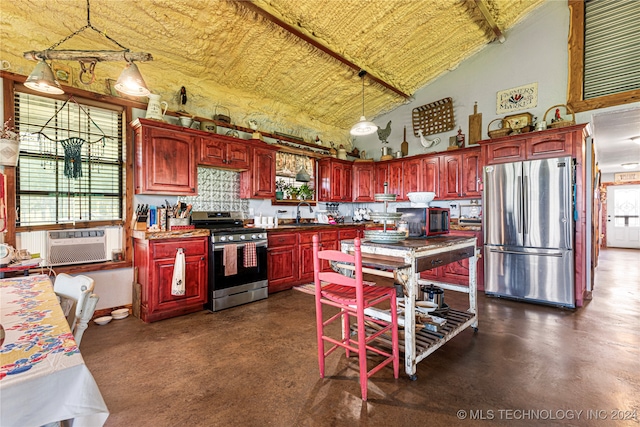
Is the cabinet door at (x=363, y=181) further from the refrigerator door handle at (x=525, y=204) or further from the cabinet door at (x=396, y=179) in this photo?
the refrigerator door handle at (x=525, y=204)

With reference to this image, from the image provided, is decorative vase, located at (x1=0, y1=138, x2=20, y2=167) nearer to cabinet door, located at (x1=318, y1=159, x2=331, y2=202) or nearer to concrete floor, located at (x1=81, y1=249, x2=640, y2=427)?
concrete floor, located at (x1=81, y1=249, x2=640, y2=427)

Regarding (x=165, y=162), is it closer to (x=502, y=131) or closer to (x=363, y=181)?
(x=363, y=181)

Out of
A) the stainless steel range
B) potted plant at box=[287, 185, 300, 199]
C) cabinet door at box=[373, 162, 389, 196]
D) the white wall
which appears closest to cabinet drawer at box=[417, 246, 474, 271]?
the stainless steel range

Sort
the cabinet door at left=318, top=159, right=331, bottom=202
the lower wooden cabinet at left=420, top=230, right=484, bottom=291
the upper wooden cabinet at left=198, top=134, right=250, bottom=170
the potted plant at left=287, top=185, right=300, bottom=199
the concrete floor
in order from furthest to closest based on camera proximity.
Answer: the cabinet door at left=318, top=159, right=331, bottom=202 < the potted plant at left=287, top=185, right=300, bottom=199 < the lower wooden cabinet at left=420, top=230, right=484, bottom=291 < the upper wooden cabinet at left=198, top=134, right=250, bottom=170 < the concrete floor

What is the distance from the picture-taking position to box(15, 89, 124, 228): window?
313cm

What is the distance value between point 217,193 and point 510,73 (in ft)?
17.3

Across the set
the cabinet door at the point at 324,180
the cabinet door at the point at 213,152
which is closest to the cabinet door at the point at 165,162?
the cabinet door at the point at 213,152

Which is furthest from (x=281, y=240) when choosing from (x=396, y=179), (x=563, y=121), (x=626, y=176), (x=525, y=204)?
(x=626, y=176)

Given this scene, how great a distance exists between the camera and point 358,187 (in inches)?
256

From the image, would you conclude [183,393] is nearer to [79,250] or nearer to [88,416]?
[88,416]

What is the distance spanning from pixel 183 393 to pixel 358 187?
5149 millimetres

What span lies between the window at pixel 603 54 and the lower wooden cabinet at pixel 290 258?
437 centimetres

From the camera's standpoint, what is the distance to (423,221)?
111 inches

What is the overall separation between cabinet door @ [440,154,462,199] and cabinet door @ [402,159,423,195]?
445mm
